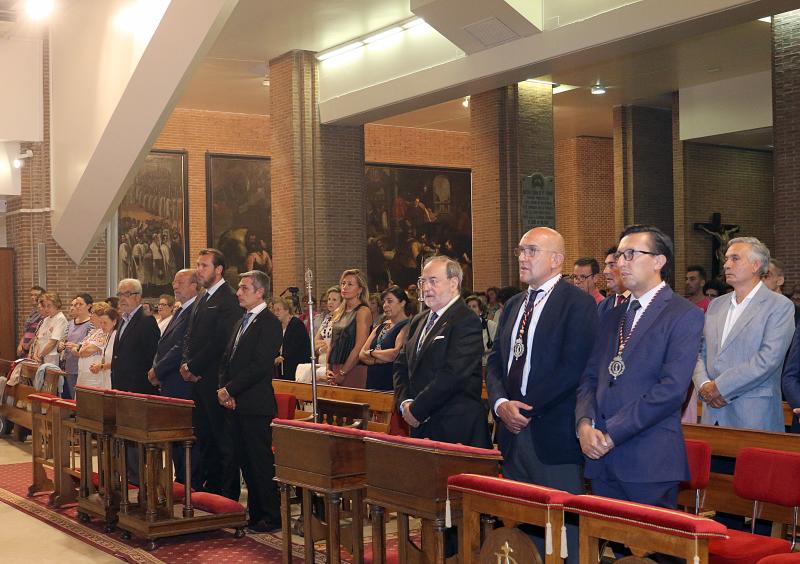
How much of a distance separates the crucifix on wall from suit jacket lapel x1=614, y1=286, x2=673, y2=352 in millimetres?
17023

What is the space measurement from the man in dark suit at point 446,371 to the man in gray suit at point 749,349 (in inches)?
53.4

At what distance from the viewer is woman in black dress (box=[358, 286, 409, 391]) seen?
769cm

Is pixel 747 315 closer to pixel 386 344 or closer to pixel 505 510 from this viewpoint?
pixel 505 510

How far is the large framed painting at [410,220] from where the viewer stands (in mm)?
23641

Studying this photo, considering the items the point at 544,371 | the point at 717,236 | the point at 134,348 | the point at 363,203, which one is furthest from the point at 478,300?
the point at 717,236

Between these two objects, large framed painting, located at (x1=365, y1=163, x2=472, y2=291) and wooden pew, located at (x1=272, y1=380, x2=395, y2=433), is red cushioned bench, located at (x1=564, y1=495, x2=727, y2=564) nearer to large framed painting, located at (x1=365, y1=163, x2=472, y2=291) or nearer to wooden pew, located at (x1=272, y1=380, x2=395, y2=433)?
wooden pew, located at (x1=272, y1=380, x2=395, y2=433)

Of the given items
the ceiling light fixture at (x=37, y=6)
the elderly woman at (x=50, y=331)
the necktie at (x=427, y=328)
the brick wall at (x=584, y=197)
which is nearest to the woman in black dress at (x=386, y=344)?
the necktie at (x=427, y=328)

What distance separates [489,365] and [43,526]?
4126 mm

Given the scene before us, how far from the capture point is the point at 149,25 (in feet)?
29.9

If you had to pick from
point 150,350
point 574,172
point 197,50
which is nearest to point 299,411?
point 150,350

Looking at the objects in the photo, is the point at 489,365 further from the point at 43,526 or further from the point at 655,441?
the point at 43,526

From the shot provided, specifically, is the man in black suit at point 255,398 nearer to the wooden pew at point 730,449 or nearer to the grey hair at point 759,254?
the wooden pew at point 730,449

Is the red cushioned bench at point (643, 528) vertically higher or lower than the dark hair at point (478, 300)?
lower

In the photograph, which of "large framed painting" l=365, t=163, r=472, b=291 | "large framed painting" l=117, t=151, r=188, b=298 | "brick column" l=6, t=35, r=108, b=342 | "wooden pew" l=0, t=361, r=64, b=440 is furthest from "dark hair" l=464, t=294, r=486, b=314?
"large framed painting" l=365, t=163, r=472, b=291
